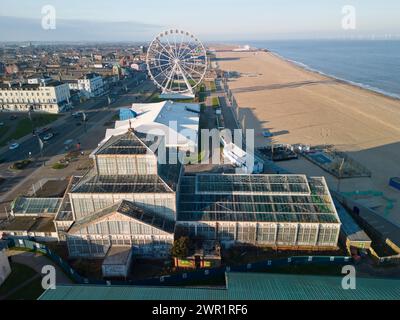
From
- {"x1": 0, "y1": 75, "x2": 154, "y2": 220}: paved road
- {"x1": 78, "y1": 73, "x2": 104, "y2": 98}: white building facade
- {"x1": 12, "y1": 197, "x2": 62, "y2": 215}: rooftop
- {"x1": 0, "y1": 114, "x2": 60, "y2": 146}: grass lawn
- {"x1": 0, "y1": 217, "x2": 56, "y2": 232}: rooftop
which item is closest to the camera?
{"x1": 0, "y1": 217, "x2": 56, "y2": 232}: rooftop

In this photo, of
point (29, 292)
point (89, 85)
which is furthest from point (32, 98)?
point (29, 292)

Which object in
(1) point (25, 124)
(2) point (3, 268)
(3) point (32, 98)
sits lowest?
(2) point (3, 268)

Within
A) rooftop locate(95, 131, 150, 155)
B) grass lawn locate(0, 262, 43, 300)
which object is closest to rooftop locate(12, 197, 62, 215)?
grass lawn locate(0, 262, 43, 300)

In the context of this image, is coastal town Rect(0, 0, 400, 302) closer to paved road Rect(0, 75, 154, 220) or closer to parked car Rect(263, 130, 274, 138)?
paved road Rect(0, 75, 154, 220)

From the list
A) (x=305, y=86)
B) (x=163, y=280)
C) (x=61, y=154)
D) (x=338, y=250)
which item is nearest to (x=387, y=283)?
(x=338, y=250)

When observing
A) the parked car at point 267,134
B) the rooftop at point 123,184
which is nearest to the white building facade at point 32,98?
the parked car at point 267,134

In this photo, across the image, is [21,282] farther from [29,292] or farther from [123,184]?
[123,184]

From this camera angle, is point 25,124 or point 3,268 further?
point 25,124
